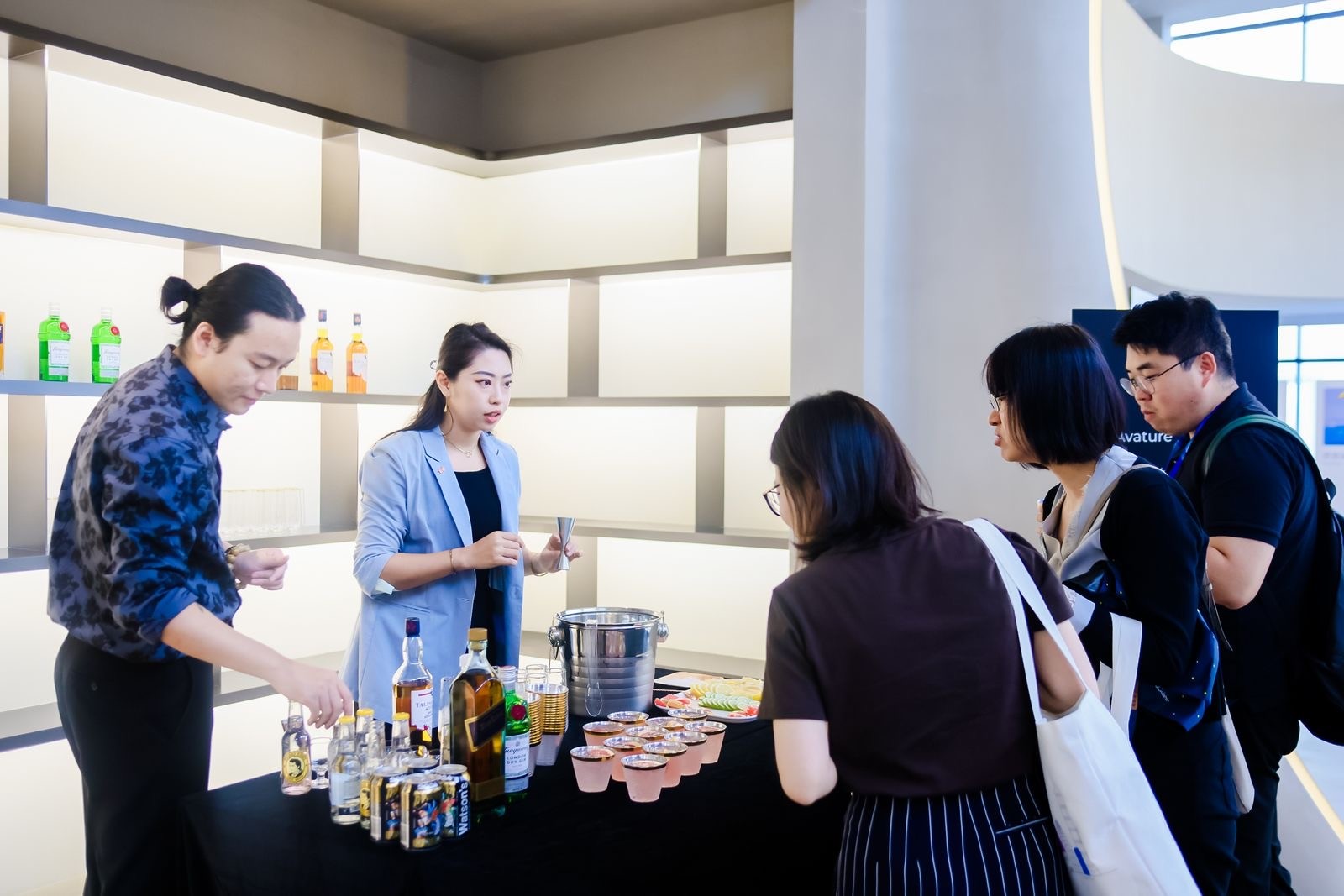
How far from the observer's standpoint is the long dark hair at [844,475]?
1417mm

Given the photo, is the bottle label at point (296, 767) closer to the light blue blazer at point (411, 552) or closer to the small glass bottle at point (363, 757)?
the small glass bottle at point (363, 757)

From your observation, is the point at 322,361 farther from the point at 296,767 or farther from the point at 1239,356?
the point at 1239,356

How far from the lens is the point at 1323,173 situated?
6570mm

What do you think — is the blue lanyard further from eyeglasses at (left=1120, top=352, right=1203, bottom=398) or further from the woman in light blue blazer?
the woman in light blue blazer

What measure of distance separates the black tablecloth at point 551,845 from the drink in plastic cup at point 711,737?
1.8 inches

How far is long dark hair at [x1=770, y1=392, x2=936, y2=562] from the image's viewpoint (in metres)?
1.42

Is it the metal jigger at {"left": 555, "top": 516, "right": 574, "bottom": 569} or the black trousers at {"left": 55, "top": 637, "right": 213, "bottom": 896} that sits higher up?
the metal jigger at {"left": 555, "top": 516, "right": 574, "bottom": 569}

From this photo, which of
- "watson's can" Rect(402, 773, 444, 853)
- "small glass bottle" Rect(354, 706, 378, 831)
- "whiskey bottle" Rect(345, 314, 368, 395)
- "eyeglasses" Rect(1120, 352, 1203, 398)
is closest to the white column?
"eyeglasses" Rect(1120, 352, 1203, 398)

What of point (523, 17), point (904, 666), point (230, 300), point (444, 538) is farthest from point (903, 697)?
point (523, 17)

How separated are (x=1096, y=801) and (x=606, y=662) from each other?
1.07 m

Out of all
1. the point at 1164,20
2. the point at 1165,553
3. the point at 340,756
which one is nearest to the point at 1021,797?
the point at 1165,553

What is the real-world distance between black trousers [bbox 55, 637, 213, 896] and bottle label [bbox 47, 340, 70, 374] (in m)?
1.47

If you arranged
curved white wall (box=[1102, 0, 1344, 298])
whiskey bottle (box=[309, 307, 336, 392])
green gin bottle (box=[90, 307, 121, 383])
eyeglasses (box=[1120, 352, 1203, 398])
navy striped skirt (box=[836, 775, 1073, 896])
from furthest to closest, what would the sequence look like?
1. curved white wall (box=[1102, 0, 1344, 298])
2. whiskey bottle (box=[309, 307, 336, 392])
3. green gin bottle (box=[90, 307, 121, 383])
4. eyeglasses (box=[1120, 352, 1203, 398])
5. navy striped skirt (box=[836, 775, 1073, 896])

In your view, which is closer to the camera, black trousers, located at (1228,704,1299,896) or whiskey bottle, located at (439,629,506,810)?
whiskey bottle, located at (439,629,506,810)
